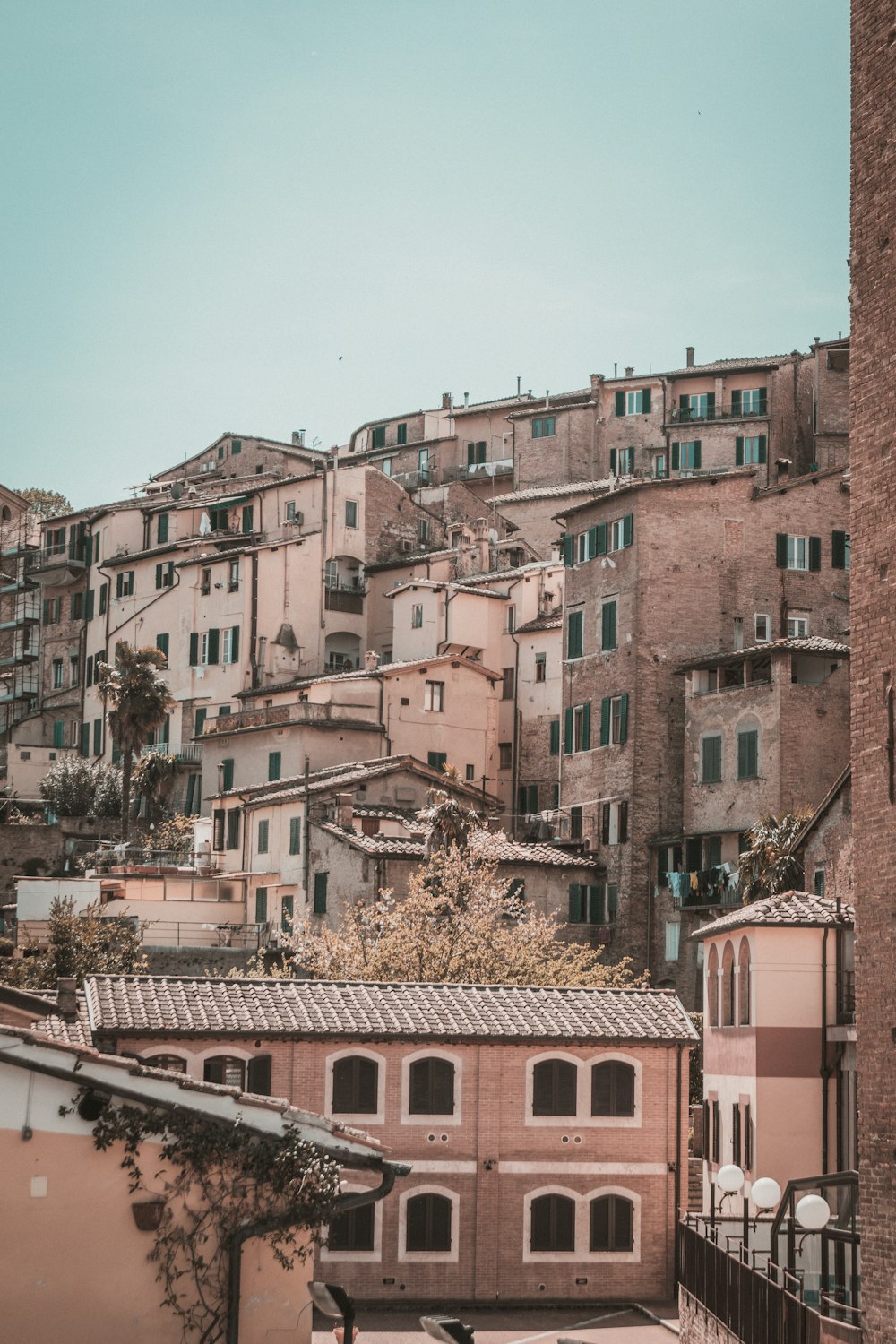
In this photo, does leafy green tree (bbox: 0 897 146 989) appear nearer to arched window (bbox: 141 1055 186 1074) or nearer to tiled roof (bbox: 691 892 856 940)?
arched window (bbox: 141 1055 186 1074)

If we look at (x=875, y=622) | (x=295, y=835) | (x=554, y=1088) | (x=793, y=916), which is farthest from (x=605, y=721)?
(x=875, y=622)

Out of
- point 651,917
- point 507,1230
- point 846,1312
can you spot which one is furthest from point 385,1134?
point 651,917

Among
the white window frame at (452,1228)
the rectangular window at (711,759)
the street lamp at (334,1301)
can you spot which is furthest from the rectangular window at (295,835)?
the street lamp at (334,1301)

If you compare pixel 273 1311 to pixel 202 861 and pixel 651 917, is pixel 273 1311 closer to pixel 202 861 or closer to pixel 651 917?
pixel 651 917

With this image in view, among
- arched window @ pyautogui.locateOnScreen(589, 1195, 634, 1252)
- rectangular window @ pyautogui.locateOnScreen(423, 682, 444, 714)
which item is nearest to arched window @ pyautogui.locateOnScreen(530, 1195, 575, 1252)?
arched window @ pyautogui.locateOnScreen(589, 1195, 634, 1252)

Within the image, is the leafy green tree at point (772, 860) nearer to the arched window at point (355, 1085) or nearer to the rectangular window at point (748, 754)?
the rectangular window at point (748, 754)

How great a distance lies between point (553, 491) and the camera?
93.4 meters

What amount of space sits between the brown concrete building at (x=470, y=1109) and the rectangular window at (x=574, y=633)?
30.5 m

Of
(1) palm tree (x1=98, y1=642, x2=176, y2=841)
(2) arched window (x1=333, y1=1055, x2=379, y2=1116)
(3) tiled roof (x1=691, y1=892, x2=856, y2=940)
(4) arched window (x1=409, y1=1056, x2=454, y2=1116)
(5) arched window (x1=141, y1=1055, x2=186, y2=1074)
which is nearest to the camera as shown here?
(5) arched window (x1=141, y1=1055, x2=186, y2=1074)

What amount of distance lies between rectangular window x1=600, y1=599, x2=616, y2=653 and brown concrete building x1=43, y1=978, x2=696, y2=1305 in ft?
92.5

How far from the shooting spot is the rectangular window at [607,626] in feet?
222

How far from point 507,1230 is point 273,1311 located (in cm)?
1932

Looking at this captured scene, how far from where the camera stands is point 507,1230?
128 ft

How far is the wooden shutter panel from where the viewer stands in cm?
3806
